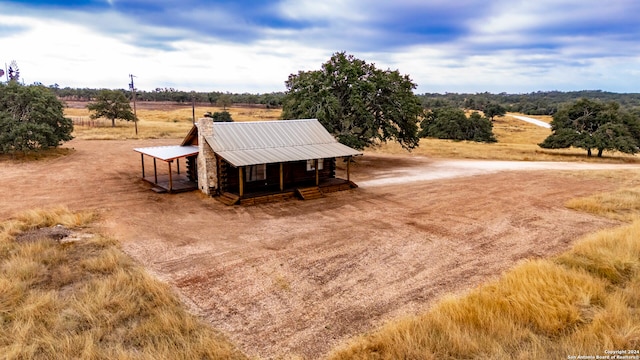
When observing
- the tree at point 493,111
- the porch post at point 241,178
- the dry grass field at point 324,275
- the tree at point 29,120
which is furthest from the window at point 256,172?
the tree at point 493,111

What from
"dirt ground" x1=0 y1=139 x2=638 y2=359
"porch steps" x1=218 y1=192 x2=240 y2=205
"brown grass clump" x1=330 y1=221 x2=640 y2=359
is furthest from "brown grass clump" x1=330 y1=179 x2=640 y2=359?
"porch steps" x1=218 y1=192 x2=240 y2=205

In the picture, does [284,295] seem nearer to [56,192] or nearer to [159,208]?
[159,208]

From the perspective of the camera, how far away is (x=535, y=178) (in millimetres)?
22531

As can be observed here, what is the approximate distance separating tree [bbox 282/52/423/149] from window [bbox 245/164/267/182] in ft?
26.1

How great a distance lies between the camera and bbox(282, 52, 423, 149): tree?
83.3 ft

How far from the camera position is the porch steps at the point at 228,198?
636 inches

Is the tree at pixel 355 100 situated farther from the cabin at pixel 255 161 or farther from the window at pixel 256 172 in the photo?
the window at pixel 256 172

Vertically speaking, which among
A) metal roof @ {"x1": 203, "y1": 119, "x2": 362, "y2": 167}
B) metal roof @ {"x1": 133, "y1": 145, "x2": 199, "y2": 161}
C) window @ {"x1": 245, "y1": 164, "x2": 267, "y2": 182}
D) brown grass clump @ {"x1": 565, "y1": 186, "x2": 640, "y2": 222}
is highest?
metal roof @ {"x1": 203, "y1": 119, "x2": 362, "y2": 167}

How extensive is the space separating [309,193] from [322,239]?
19.2ft

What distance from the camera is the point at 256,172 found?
18.0m

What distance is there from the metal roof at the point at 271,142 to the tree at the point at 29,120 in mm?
15249

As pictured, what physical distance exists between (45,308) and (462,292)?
8.34 meters

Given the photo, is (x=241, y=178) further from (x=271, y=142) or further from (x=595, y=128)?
(x=595, y=128)

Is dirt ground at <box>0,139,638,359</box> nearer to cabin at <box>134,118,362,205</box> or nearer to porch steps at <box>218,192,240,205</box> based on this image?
porch steps at <box>218,192,240,205</box>
